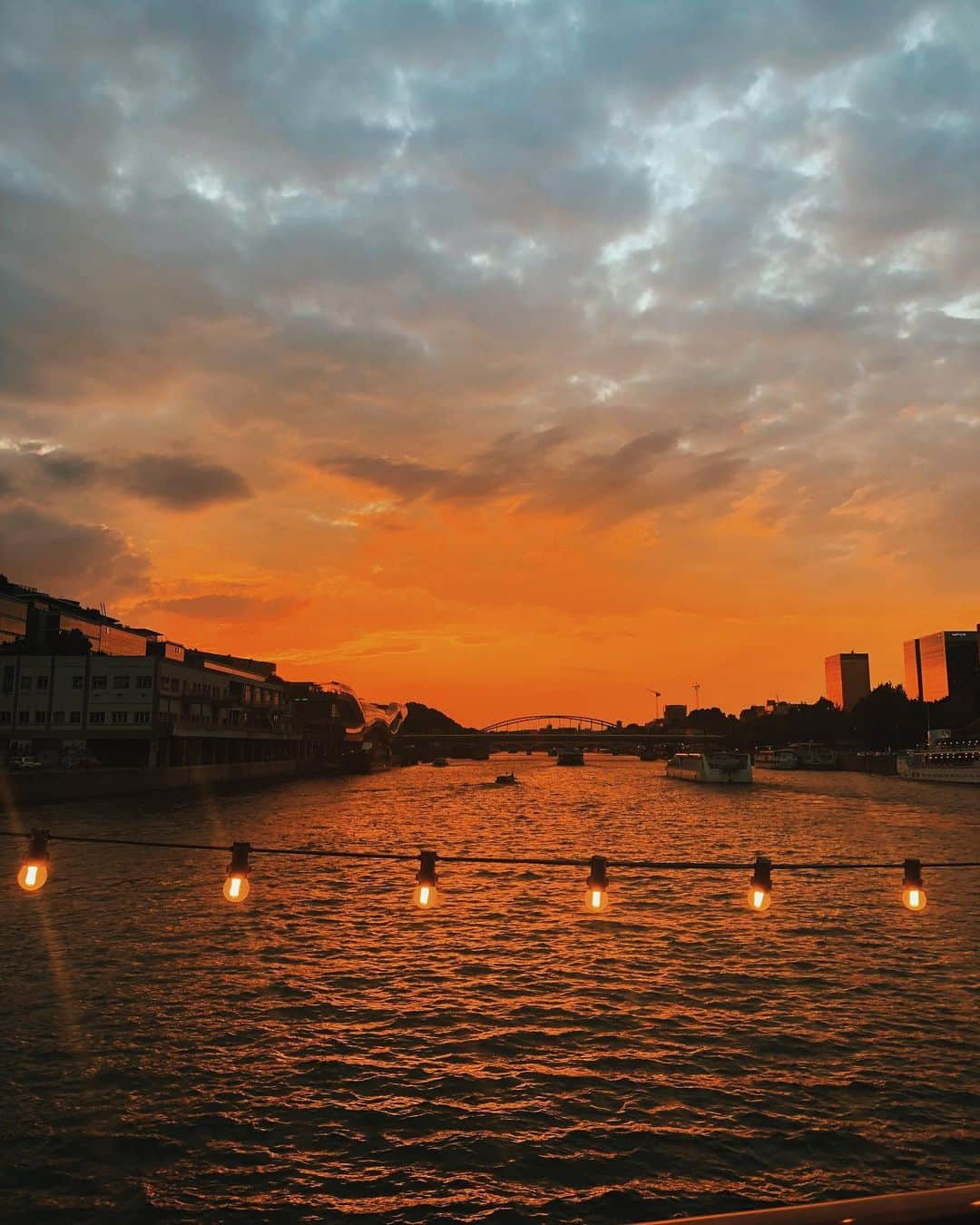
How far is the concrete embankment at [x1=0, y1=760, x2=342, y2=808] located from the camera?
269 feet

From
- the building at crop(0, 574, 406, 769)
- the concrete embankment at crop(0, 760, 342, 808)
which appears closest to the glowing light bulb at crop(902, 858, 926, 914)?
the concrete embankment at crop(0, 760, 342, 808)

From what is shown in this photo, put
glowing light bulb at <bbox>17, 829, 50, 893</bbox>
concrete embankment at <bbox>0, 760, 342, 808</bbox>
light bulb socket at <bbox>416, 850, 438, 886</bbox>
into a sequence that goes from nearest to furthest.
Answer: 1. glowing light bulb at <bbox>17, 829, 50, 893</bbox>
2. light bulb socket at <bbox>416, 850, 438, 886</bbox>
3. concrete embankment at <bbox>0, 760, 342, 808</bbox>

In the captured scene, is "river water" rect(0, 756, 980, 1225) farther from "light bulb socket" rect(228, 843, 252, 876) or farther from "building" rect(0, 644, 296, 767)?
"building" rect(0, 644, 296, 767)

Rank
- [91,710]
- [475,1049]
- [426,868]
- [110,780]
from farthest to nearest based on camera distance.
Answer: [91,710]
[110,780]
[475,1049]
[426,868]

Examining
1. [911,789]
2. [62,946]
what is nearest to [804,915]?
[62,946]

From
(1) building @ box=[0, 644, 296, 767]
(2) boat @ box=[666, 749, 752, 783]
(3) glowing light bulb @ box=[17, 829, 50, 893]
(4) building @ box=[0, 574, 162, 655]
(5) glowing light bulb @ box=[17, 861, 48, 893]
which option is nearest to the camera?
(5) glowing light bulb @ box=[17, 861, 48, 893]

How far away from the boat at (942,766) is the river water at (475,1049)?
109935mm

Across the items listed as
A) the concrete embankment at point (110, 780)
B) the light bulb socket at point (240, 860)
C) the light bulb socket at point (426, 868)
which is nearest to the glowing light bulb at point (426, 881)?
the light bulb socket at point (426, 868)

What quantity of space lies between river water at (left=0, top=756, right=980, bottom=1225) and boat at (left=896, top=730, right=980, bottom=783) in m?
110

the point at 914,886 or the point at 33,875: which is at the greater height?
the point at 33,875

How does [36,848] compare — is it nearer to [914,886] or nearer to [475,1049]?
[475,1049]

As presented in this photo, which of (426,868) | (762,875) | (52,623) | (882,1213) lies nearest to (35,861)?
(426,868)

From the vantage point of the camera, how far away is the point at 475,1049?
21.5 meters

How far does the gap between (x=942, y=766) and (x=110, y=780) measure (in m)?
127
